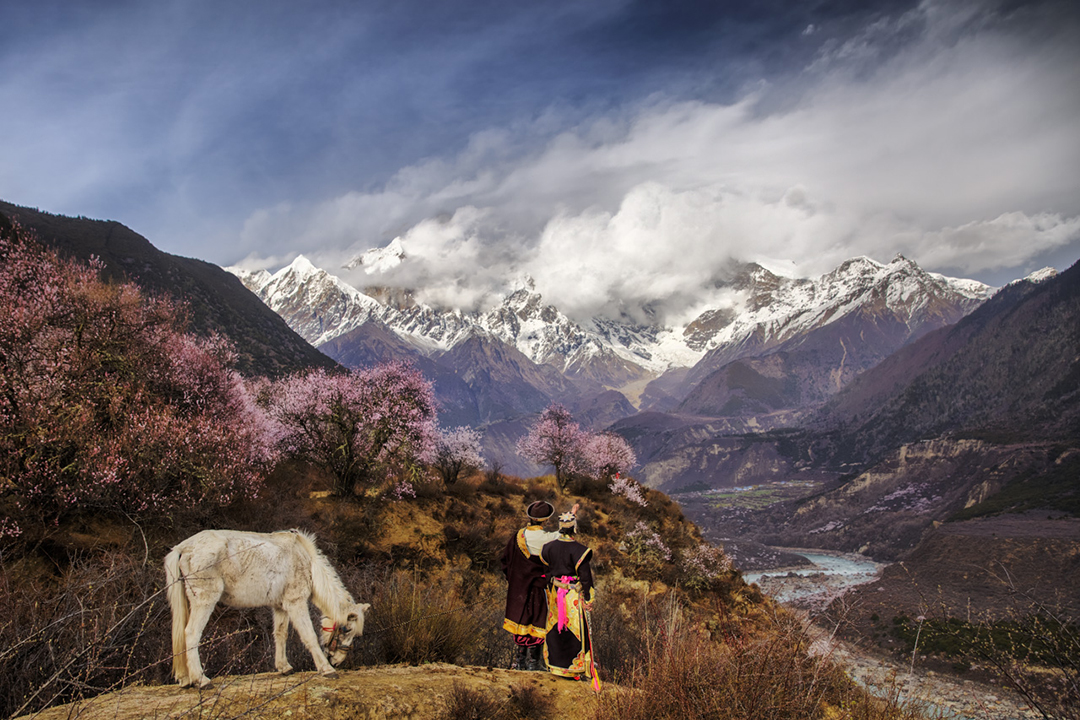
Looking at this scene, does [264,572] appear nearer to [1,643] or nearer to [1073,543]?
[1,643]

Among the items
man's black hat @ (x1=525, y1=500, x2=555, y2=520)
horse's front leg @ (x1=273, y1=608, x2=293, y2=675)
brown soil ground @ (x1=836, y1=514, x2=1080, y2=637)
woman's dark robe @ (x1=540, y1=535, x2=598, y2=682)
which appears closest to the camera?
horse's front leg @ (x1=273, y1=608, x2=293, y2=675)

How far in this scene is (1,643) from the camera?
4.97 meters

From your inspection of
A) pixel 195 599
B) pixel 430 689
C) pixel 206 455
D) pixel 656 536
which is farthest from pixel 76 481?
pixel 656 536

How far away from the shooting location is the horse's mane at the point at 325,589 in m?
5.61

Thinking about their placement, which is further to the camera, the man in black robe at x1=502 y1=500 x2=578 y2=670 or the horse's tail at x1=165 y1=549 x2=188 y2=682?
the man in black robe at x1=502 y1=500 x2=578 y2=670

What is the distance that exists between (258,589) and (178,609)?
670mm

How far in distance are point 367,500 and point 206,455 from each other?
25.4 ft

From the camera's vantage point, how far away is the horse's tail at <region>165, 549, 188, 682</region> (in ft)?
15.6

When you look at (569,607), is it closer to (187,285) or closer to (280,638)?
(280,638)

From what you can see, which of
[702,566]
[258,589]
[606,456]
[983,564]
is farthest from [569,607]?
[983,564]

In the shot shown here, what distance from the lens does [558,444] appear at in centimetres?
3862

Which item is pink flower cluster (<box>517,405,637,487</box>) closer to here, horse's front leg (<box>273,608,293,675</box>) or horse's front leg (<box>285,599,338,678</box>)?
horse's front leg (<box>273,608,293,675</box>)

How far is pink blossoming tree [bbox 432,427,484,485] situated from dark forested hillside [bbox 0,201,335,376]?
253 feet

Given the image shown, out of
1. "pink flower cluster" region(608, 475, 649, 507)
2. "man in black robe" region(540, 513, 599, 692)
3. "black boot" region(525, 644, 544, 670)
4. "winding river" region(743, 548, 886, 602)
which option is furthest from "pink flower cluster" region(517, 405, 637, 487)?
"winding river" region(743, 548, 886, 602)
